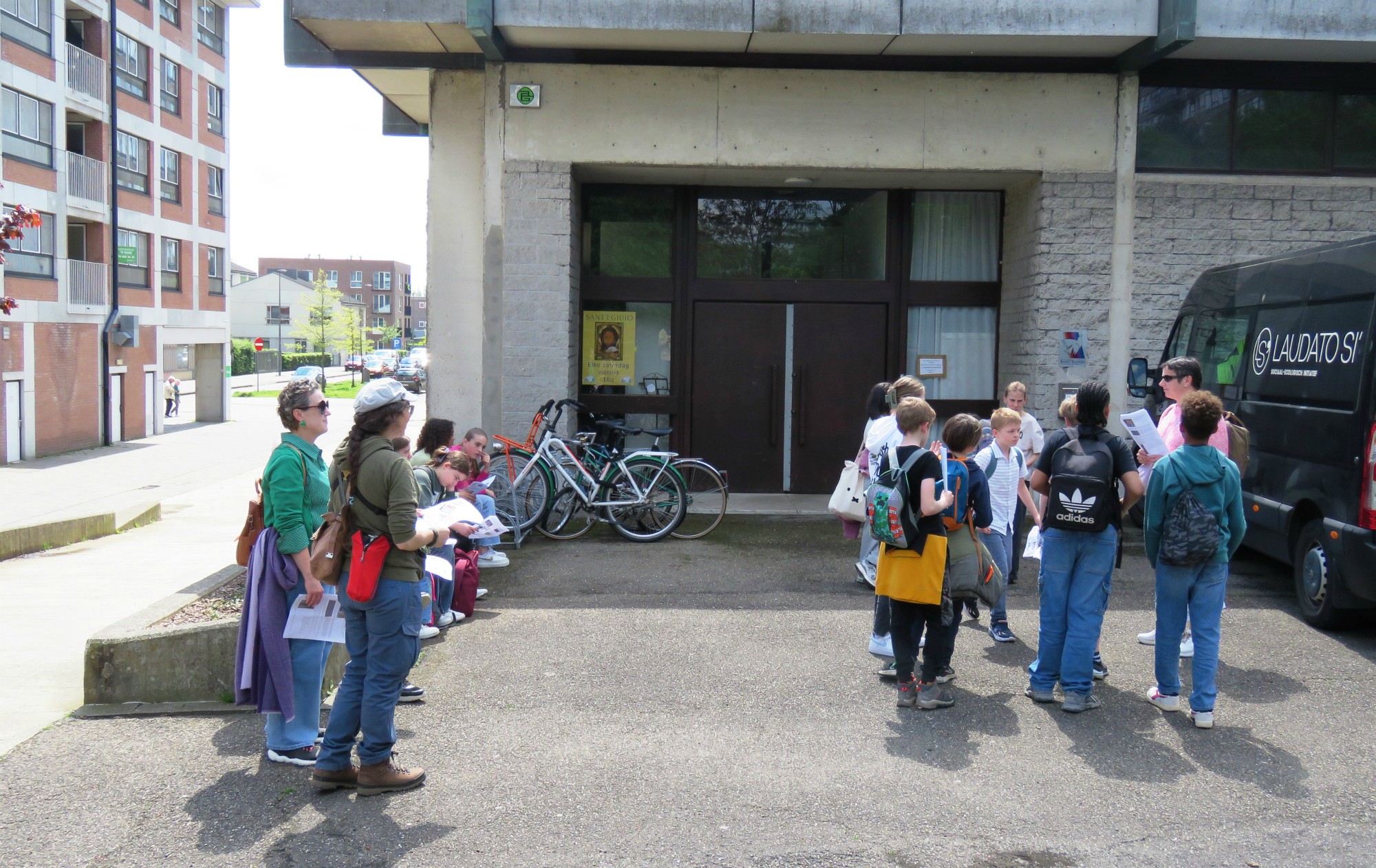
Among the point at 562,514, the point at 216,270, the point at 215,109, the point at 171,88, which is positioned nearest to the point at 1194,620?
the point at 562,514

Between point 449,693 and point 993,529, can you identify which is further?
point 993,529

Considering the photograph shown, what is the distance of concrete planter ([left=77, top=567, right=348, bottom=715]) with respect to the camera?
5.76 m

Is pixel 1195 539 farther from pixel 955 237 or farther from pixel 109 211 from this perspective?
pixel 109 211

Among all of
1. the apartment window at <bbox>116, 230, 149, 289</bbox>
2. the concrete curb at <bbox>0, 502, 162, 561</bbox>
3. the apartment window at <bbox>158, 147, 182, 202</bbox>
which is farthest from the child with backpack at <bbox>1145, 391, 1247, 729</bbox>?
the apartment window at <bbox>158, 147, 182, 202</bbox>

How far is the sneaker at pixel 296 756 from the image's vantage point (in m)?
4.96

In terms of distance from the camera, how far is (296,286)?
9650cm

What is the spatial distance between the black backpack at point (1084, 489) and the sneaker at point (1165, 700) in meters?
0.94

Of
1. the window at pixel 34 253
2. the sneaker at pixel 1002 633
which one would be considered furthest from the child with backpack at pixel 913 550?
the window at pixel 34 253

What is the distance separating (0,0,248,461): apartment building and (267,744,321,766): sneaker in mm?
21407

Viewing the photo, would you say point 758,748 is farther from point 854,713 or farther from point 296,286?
point 296,286

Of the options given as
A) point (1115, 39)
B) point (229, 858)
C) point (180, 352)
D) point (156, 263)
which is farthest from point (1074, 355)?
point (180, 352)

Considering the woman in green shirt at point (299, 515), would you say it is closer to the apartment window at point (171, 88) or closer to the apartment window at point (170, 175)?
the apartment window at point (170, 175)

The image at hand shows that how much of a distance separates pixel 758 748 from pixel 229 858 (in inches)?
90.0

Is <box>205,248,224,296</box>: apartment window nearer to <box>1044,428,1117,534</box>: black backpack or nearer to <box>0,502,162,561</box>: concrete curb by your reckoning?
<box>0,502,162,561</box>: concrete curb
